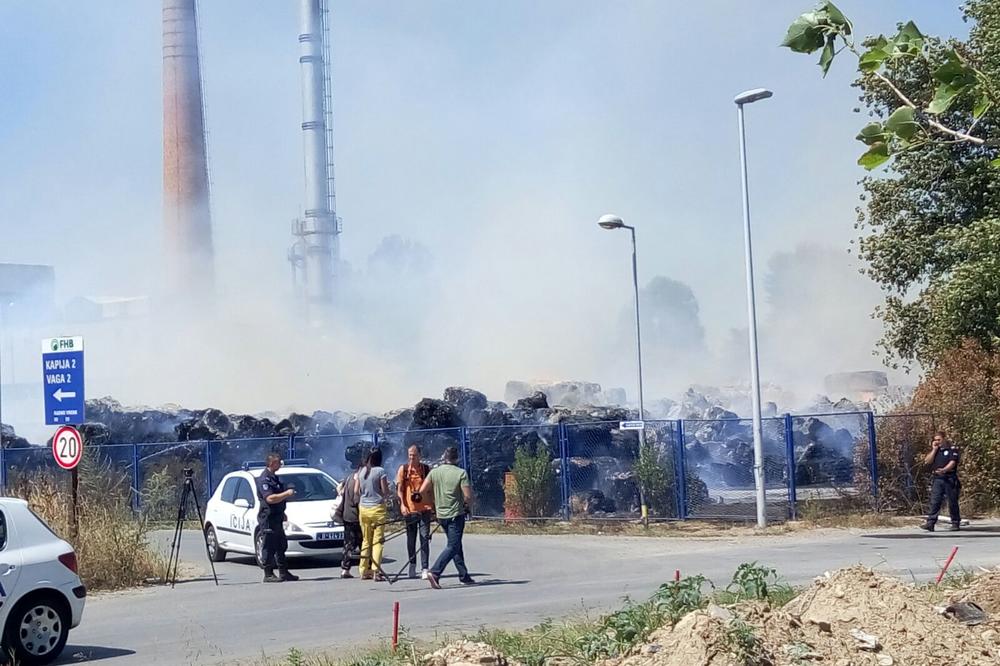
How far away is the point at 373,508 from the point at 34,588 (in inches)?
236

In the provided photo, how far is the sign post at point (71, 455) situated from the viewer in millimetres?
16703

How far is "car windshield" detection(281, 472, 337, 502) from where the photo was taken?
2003 centimetres

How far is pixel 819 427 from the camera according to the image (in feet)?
119

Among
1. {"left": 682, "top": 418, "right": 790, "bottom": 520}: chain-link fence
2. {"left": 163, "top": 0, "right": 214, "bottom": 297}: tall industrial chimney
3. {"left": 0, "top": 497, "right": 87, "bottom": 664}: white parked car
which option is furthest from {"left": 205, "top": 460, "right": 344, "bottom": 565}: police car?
{"left": 163, "top": 0, "right": 214, "bottom": 297}: tall industrial chimney

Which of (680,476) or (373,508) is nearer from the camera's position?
(373,508)

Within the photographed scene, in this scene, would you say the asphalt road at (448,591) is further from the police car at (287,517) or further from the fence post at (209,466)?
the fence post at (209,466)

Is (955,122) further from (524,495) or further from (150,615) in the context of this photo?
(150,615)

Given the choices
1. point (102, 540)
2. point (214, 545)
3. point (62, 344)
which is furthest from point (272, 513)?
point (214, 545)

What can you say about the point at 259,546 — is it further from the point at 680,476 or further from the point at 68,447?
the point at 680,476

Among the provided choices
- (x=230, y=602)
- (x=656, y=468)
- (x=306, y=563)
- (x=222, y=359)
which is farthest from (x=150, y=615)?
(x=222, y=359)

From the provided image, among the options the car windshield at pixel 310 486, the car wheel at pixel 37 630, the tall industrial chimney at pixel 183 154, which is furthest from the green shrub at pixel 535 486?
the tall industrial chimney at pixel 183 154

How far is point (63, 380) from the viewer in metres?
17.0

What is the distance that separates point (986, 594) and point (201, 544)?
1891 centimetres

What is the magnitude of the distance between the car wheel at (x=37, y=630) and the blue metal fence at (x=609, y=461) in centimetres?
1013
